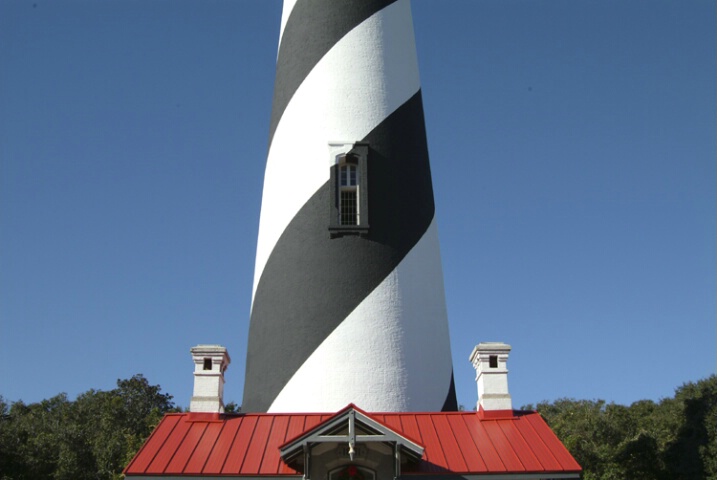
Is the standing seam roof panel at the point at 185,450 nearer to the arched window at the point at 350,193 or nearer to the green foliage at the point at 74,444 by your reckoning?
Result: the arched window at the point at 350,193

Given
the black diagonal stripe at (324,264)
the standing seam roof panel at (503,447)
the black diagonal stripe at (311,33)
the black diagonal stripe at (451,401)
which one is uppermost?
the black diagonal stripe at (311,33)

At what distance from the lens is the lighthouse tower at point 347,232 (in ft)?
45.7

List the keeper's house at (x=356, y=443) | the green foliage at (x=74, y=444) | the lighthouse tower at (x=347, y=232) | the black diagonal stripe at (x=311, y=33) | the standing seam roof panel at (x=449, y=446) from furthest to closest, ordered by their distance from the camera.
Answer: the green foliage at (x=74, y=444), the black diagonal stripe at (x=311, y=33), the lighthouse tower at (x=347, y=232), the standing seam roof panel at (x=449, y=446), the keeper's house at (x=356, y=443)

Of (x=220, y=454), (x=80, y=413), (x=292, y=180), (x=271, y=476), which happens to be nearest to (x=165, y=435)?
(x=220, y=454)

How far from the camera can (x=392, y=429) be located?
1109 cm

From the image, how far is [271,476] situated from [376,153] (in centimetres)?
586

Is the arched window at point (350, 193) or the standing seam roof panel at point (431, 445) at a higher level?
the arched window at point (350, 193)

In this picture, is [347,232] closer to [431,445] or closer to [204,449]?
[431,445]

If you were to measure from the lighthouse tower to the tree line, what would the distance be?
11.4 meters

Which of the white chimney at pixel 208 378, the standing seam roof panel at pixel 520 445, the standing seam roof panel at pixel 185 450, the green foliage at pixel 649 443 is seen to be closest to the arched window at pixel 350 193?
the white chimney at pixel 208 378

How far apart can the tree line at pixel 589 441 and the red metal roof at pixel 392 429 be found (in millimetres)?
12564

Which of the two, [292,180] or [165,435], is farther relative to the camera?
[292,180]

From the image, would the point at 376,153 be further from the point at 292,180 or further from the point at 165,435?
the point at 165,435

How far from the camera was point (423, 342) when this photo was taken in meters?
14.4
